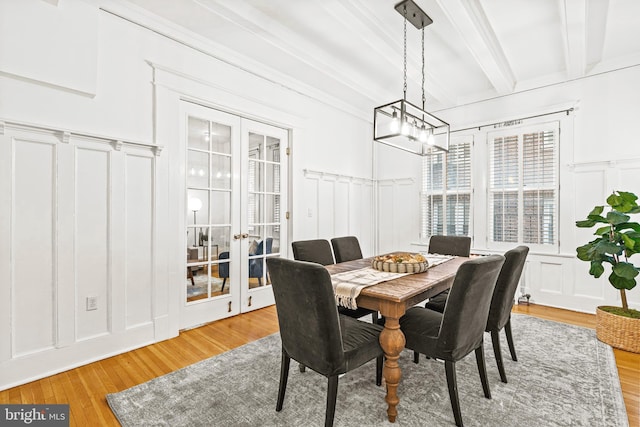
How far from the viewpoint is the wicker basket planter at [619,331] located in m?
2.72

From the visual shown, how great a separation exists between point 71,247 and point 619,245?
15.7ft

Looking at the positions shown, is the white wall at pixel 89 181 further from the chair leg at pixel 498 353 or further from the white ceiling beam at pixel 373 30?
the chair leg at pixel 498 353

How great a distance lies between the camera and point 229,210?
11.6 feet

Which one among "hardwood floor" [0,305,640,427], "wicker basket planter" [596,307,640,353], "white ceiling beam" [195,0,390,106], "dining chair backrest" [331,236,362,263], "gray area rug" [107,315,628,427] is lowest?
"hardwood floor" [0,305,640,427]

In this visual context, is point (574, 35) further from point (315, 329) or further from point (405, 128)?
point (315, 329)

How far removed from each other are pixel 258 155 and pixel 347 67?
1608 millimetres

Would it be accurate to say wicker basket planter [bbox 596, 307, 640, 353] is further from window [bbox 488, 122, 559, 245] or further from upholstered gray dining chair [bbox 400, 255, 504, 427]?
upholstered gray dining chair [bbox 400, 255, 504, 427]

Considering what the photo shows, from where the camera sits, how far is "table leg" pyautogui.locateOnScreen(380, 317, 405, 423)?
180cm

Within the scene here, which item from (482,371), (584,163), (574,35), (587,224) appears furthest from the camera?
(584,163)

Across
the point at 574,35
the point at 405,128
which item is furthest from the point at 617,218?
the point at 405,128

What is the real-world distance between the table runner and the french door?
5.49 feet

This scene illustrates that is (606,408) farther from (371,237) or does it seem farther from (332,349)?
(371,237)

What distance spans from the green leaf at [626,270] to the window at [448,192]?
1.91 metres

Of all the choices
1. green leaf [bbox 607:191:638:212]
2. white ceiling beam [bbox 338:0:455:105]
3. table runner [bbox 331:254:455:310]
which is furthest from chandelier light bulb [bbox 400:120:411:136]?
green leaf [bbox 607:191:638:212]
